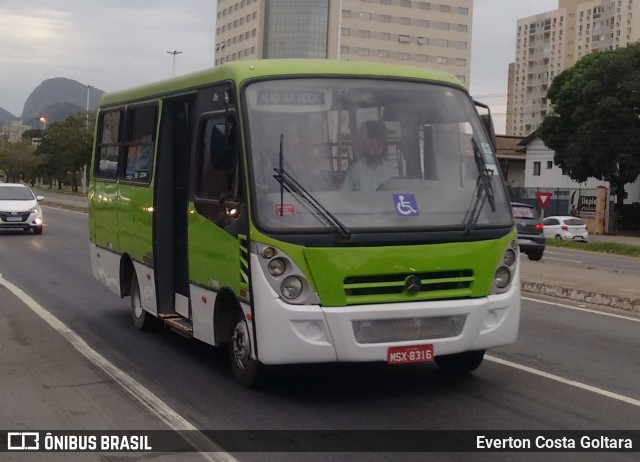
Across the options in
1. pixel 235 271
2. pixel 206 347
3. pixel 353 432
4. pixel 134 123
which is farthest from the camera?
pixel 134 123

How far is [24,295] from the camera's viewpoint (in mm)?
14281

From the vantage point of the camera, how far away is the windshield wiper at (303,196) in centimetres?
715

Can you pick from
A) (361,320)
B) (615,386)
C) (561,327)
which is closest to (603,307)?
(561,327)

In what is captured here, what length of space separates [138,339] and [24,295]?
4.48 meters

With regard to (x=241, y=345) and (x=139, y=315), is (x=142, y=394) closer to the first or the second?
(x=241, y=345)

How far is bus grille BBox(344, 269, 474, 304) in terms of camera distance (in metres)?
7.12

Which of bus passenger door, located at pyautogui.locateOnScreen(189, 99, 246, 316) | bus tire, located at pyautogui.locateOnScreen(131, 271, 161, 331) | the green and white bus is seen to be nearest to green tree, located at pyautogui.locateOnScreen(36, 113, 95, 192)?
bus tire, located at pyautogui.locateOnScreen(131, 271, 161, 331)

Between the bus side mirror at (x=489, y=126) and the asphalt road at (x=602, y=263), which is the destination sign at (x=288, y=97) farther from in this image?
the asphalt road at (x=602, y=263)

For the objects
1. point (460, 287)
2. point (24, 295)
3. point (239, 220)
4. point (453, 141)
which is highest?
point (453, 141)

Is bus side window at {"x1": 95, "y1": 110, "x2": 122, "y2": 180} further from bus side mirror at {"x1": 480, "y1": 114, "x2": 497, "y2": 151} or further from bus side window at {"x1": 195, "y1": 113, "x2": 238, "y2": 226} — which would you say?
bus side mirror at {"x1": 480, "y1": 114, "x2": 497, "y2": 151}

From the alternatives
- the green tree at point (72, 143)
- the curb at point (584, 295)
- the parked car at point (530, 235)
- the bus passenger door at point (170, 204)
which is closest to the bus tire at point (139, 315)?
the bus passenger door at point (170, 204)

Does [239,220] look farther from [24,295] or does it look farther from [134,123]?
[24,295]

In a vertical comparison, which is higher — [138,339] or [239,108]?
[239,108]

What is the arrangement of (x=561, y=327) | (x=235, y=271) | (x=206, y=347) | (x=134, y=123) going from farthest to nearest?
(x=561, y=327)
(x=134, y=123)
(x=206, y=347)
(x=235, y=271)
